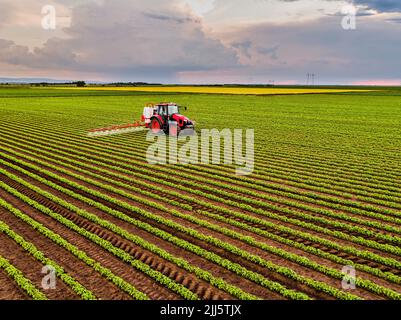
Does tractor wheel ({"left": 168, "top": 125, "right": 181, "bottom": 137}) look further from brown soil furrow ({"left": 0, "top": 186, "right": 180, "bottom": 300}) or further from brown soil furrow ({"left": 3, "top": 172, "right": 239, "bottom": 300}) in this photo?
brown soil furrow ({"left": 0, "top": 186, "right": 180, "bottom": 300})

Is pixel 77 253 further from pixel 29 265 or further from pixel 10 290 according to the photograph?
pixel 10 290

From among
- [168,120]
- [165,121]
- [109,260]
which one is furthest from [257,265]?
[165,121]

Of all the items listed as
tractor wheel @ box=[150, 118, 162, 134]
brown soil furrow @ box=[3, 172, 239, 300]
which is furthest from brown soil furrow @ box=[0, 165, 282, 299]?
tractor wheel @ box=[150, 118, 162, 134]

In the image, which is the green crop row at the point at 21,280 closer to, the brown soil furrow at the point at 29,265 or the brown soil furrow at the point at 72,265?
the brown soil furrow at the point at 29,265

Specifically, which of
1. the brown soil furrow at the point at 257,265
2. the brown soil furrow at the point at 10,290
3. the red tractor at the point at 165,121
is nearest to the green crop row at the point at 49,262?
the brown soil furrow at the point at 10,290

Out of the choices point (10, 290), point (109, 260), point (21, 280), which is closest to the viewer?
point (10, 290)
